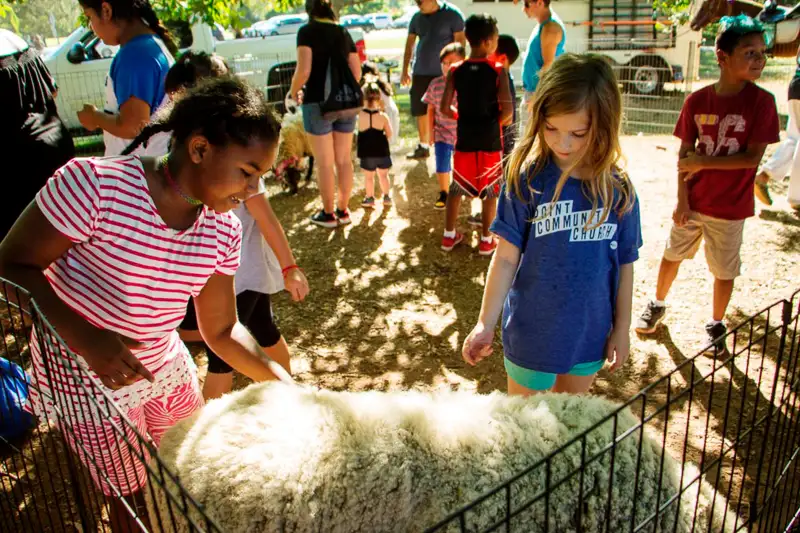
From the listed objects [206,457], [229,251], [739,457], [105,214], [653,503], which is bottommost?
[739,457]

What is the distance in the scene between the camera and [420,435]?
2.01m

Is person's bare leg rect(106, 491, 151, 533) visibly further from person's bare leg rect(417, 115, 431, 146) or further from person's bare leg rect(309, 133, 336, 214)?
person's bare leg rect(417, 115, 431, 146)

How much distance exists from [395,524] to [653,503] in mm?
748

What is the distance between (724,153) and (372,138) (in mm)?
4120

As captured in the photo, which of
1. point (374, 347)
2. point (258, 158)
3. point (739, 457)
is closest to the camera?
point (258, 158)

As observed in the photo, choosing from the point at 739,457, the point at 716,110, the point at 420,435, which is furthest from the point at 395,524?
the point at 716,110

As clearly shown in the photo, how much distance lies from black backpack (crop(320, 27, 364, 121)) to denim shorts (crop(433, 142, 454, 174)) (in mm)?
977

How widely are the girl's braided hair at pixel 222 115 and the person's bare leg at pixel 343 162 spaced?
469cm

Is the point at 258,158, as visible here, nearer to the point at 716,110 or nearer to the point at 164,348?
the point at 164,348

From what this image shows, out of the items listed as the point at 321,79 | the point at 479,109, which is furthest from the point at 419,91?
the point at 479,109

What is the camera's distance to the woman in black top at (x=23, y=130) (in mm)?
4430

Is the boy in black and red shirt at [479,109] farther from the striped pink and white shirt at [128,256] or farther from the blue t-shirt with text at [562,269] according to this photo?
the striped pink and white shirt at [128,256]

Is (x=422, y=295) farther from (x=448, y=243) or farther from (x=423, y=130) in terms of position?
(x=423, y=130)

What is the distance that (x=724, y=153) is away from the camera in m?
4.28
